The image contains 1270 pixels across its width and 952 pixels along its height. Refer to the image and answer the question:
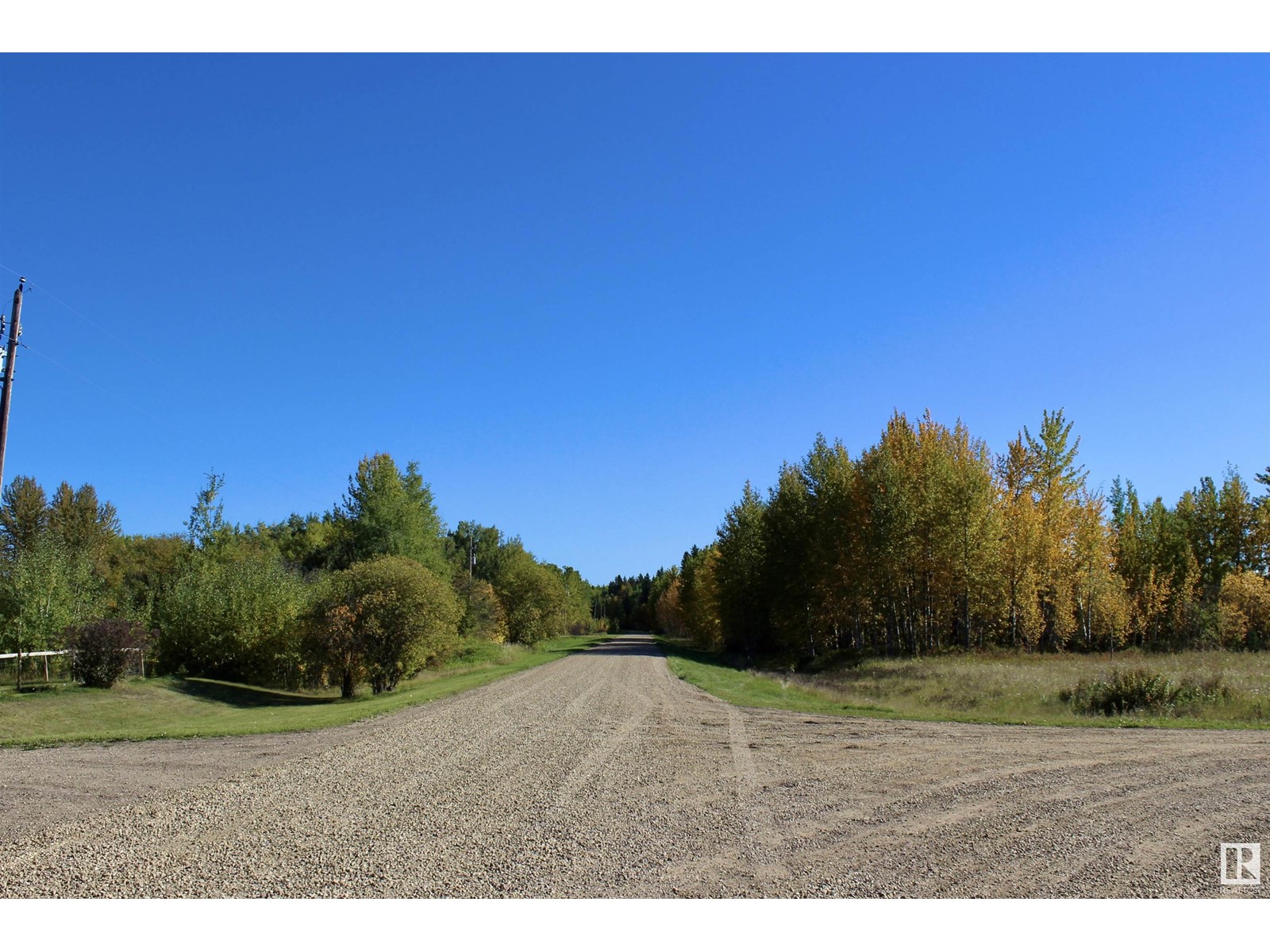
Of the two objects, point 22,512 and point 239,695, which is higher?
point 22,512

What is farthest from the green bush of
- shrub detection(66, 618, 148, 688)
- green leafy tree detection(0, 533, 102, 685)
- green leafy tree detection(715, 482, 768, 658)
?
green leafy tree detection(715, 482, 768, 658)

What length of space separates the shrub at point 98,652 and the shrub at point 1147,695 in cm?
3103

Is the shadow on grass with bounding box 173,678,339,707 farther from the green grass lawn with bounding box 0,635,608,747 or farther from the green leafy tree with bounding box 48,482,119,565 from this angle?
the green leafy tree with bounding box 48,482,119,565

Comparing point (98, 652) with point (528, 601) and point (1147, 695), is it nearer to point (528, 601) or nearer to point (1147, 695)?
point (1147, 695)

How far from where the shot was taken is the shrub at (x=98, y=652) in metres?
26.7

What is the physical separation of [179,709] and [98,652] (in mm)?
3678

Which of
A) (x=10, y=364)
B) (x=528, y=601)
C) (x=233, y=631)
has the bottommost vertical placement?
(x=528, y=601)

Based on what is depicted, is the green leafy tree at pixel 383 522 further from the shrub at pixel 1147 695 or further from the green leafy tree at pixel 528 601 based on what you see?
the shrub at pixel 1147 695

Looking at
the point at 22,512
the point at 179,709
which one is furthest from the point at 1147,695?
the point at 22,512

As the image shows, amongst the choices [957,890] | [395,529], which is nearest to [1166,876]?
[957,890]

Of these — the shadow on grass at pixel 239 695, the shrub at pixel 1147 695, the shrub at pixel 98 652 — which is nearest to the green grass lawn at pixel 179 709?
the shadow on grass at pixel 239 695

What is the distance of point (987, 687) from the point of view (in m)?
23.7

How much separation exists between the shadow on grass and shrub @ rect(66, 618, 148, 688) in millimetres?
2985

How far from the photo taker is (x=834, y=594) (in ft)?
129
